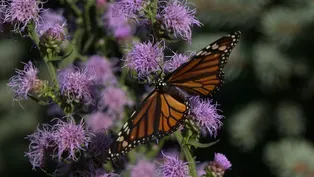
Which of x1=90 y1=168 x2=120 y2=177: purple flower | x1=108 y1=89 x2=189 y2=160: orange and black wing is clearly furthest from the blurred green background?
x1=108 y1=89 x2=189 y2=160: orange and black wing

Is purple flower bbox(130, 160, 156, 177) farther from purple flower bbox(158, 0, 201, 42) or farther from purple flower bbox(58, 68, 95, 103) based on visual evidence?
purple flower bbox(158, 0, 201, 42)

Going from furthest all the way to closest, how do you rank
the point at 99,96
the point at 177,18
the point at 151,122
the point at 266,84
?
the point at 266,84 < the point at 99,96 < the point at 177,18 < the point at 151,122

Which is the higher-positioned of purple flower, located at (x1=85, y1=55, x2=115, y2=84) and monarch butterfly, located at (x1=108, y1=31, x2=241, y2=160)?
monarch butterfly, located at (x1=108, y1=31, x2=241, y2=160)

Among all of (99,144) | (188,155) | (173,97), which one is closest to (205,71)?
(173,97)

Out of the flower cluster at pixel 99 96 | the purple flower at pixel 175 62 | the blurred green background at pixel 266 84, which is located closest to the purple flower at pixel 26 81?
the flower cluster at pixel 99 96

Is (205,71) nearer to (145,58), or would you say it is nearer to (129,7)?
(145,58)

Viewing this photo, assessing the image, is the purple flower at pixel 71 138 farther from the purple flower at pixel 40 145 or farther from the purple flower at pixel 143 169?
the purple flower at pixel 143 169
